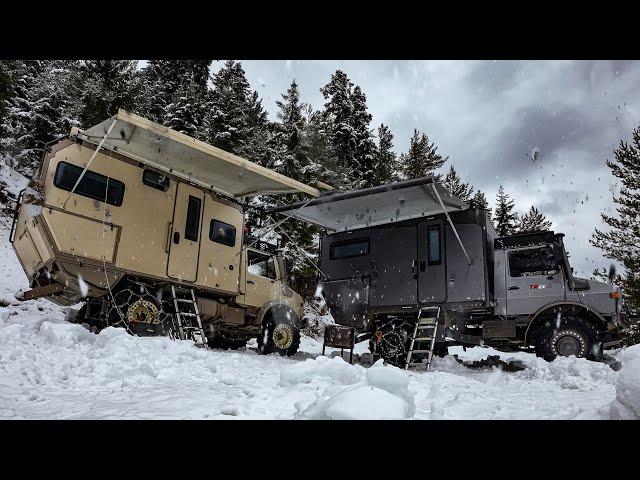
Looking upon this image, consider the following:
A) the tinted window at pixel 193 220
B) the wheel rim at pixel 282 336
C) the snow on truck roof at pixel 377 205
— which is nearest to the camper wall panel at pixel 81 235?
the tinted window at pixel 193 220

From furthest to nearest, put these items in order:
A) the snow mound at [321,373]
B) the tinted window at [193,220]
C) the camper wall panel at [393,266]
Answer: the camper wall panel at [393,266] → the tinted window at [193,220] → the snow mound at [321,373]

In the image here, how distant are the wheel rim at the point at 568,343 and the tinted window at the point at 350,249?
4237 millimetres

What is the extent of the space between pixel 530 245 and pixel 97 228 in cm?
829

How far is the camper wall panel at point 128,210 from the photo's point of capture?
761 centimetres

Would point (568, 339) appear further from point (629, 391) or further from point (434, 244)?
point (629, 391)

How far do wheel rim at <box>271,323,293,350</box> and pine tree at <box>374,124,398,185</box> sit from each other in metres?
15.1

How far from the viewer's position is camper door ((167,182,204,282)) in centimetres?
912

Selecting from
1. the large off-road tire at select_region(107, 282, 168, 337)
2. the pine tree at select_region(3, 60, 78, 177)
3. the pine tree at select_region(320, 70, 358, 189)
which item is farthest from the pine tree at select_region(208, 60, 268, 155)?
the large off-road tire at select_region(107, 282, 168, 337)

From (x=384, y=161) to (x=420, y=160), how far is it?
275 cm

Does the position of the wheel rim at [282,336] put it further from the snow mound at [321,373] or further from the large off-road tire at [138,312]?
the snow mound at [321,373]

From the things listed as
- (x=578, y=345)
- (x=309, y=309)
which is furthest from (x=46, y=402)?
(x=309, y=309)

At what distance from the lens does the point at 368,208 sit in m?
9.81

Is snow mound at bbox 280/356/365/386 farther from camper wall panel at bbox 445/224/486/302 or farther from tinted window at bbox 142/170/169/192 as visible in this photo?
tinted window at bbox 142/170/169/192
